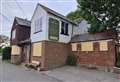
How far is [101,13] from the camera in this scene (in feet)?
72.5

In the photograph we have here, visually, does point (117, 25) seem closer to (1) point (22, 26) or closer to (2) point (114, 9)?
(2) point (114, 9)

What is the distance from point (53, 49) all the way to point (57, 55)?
0.92m

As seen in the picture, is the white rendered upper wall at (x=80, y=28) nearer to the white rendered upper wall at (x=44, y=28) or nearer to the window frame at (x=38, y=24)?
the white rendered upper wall at (x=44, y=28)

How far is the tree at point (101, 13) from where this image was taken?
827 inches

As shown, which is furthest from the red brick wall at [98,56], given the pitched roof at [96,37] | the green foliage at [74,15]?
the green foliage at [74,15]

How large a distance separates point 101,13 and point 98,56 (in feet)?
18.1

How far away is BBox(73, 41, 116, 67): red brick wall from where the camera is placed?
59.3 feet

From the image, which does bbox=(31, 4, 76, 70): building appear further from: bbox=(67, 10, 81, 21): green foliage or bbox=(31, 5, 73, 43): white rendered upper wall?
bbox=(67, 10, 81, 21): green foliage

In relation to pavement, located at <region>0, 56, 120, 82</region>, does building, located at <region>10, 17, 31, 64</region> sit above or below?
above

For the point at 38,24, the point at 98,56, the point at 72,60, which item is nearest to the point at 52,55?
the point at 72,60

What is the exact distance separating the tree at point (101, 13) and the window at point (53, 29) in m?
3.80

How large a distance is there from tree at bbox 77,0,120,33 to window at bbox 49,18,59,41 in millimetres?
3797

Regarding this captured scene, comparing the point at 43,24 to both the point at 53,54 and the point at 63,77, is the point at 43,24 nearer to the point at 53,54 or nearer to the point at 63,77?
the point at 53,54

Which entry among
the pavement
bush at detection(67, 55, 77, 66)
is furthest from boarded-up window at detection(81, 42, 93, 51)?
the pavement
